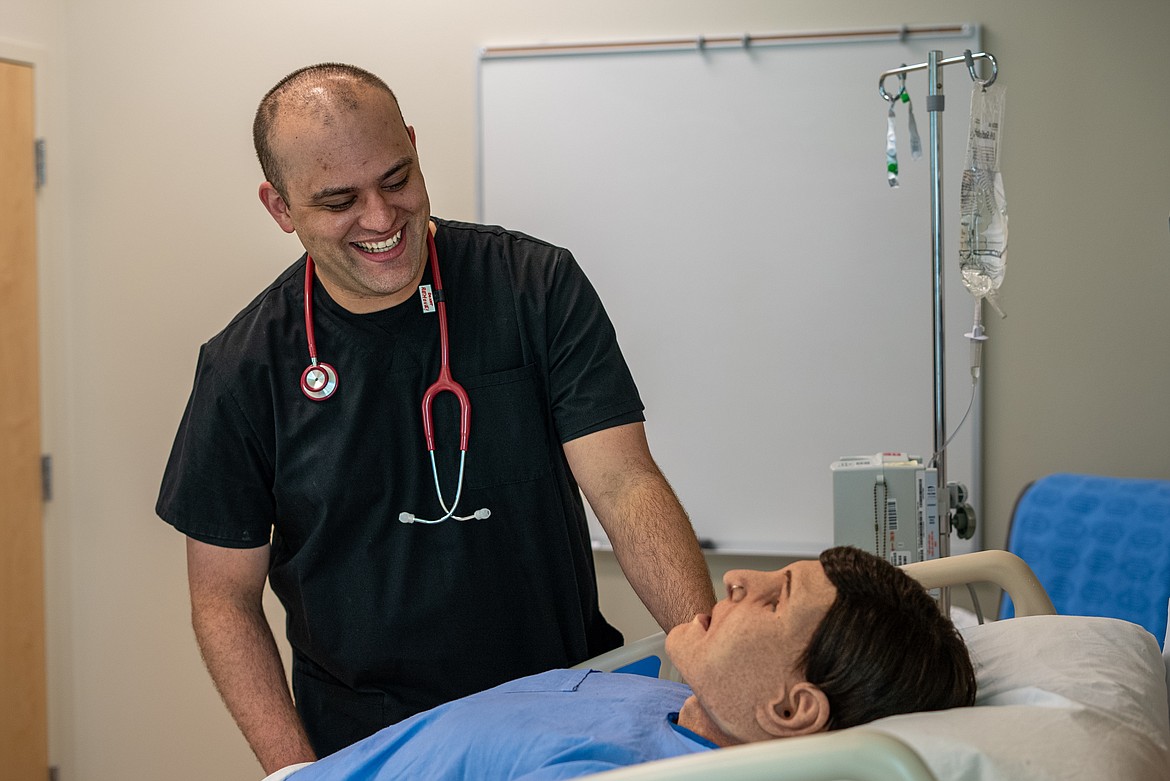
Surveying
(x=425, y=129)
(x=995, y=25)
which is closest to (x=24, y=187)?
(x=425, y=129)

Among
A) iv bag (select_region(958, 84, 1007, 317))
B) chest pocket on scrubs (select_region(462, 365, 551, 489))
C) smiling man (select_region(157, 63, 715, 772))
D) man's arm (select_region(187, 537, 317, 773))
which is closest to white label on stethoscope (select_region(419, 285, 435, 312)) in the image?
smiling man (select_region(157, 63, 715, 772))

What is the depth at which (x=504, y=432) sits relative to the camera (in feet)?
5.34

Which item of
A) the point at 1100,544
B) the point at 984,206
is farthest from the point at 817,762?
the point at 1100,544

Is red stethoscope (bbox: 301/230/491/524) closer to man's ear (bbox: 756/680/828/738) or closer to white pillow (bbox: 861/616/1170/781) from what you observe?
man's ear (bbox: 756/680/828/738)

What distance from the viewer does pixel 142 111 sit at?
3059 millimetres

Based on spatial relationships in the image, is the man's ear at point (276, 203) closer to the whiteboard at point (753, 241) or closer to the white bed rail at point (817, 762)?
the white bed rail at point (817, 762)

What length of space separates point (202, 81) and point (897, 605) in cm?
251

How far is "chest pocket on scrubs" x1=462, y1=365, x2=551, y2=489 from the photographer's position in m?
1.62

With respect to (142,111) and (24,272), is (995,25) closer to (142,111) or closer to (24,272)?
(142,111)

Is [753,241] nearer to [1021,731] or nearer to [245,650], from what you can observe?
[245,650]

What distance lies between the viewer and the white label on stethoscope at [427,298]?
165 cm

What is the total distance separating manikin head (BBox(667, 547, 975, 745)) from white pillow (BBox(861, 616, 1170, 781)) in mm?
66

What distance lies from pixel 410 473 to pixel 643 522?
0.34 metres

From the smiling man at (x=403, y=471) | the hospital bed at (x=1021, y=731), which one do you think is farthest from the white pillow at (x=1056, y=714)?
the smiling man at (x=403, y=471)
